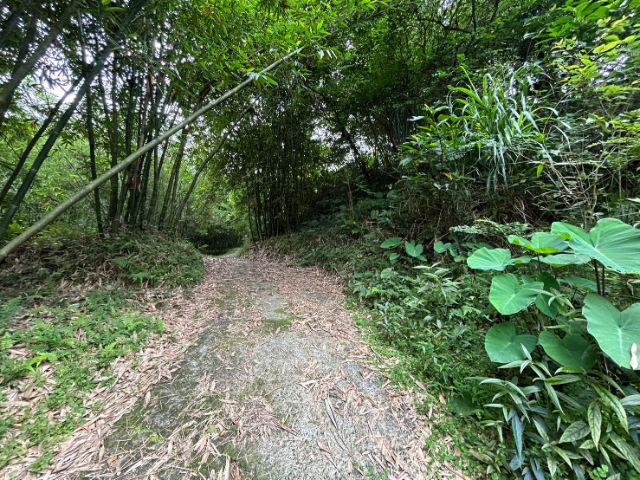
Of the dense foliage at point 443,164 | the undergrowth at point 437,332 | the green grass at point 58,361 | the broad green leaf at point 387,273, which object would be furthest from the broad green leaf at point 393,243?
the green grass at point 58,361

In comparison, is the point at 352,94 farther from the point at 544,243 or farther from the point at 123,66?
the point at 544,243

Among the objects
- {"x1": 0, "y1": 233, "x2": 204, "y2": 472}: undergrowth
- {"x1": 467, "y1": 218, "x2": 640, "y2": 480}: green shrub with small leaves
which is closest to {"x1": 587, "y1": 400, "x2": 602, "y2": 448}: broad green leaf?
{"x1": 467, "y1": 218, "x2": 640, "y2": 480}: green shrub with small leaves

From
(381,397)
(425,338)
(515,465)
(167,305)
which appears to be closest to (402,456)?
(381,397)

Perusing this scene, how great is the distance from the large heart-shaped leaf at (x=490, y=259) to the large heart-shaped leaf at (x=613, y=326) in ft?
1.09

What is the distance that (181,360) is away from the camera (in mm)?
1477

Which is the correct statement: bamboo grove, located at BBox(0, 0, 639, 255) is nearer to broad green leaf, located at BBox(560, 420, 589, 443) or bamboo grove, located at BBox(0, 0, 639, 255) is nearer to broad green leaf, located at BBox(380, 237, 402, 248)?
broad green leaf, located at BBox(380, 237, 402, 248)

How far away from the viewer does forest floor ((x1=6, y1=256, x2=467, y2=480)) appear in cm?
92

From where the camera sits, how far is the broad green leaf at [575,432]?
2.78 feet

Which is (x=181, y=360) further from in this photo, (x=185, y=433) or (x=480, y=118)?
(x=480, y=118)

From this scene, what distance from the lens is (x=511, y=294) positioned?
1.11 m

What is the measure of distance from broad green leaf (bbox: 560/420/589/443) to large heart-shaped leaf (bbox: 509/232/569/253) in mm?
721

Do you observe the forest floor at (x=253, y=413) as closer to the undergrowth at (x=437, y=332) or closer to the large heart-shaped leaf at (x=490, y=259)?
the undergrowth at (x=437, y=332)

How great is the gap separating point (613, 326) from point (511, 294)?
32 cm

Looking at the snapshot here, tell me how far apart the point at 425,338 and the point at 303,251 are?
2.74 metres
